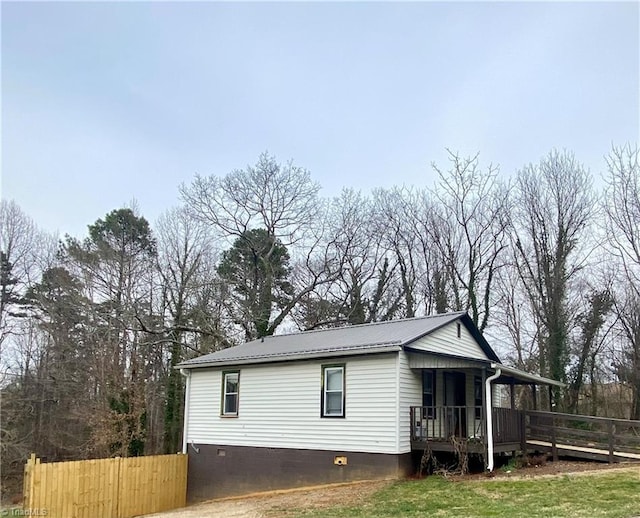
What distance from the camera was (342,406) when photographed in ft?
48.8

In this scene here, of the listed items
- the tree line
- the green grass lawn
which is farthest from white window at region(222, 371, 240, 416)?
the tree line

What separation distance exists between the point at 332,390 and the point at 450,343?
3.55 meters

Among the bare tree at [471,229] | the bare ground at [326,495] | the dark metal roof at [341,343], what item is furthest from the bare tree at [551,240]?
the bare ground at [326,495]

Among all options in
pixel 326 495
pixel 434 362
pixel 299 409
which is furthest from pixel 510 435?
pixel 299 409

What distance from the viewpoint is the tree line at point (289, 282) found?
2550 centimetres

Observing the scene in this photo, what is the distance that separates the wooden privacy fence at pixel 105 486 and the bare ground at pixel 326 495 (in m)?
2.01

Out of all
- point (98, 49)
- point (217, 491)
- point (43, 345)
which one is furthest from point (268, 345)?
point (43, 345)

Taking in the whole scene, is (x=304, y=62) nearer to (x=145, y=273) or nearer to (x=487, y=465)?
(x=487, y=465)

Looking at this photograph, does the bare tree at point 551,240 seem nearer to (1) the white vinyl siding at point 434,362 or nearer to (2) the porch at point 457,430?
(2) the porch at point 457,430

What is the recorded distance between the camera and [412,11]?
15055mm

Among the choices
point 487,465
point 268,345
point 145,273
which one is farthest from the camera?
point 145,273

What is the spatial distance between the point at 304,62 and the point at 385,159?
36.1ft

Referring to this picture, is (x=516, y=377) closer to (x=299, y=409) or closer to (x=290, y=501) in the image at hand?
(x=299, y=409)

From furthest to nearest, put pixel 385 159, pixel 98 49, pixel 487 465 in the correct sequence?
pixel 385 159, pixel 98 49, pixel 487 465
